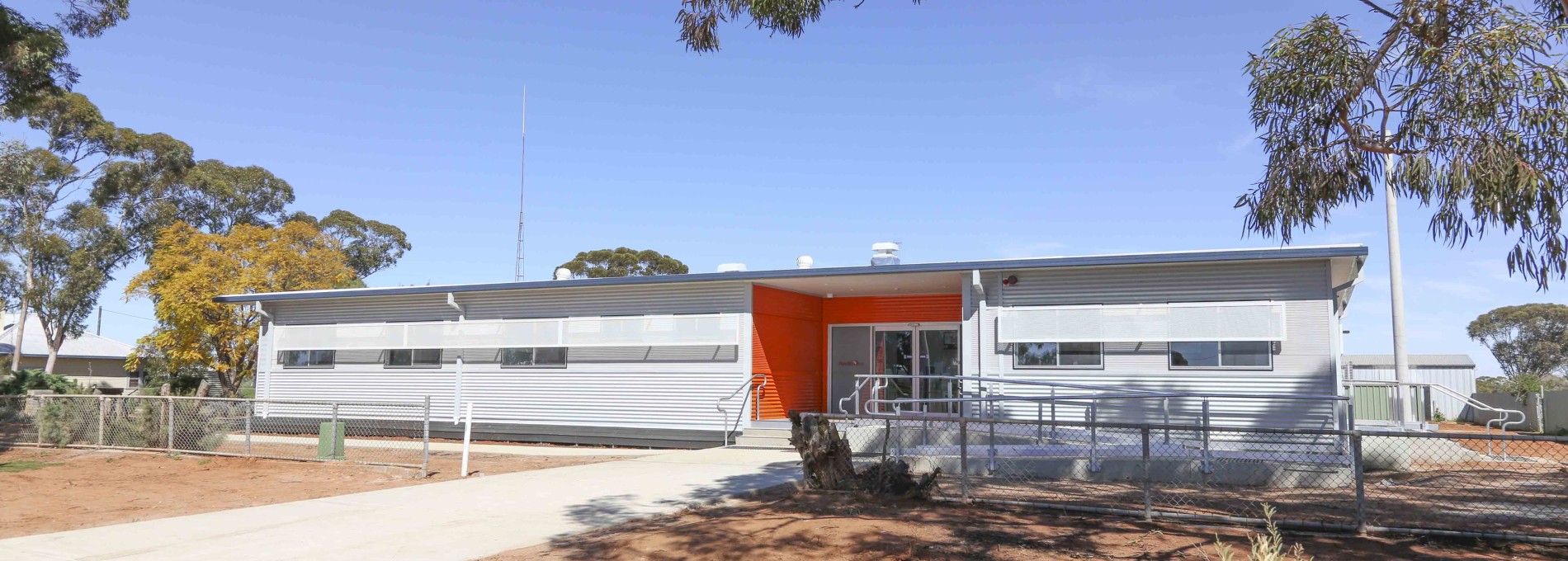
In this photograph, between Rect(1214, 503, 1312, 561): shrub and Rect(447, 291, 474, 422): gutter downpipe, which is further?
Rect(447, 291, 474, 422): gutter downpipe

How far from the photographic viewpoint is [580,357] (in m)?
18.8

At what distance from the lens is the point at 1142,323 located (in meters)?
14.6

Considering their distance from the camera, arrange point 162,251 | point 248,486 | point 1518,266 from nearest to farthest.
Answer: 1. point 1518,266
2. point 248,486
3. point 162,251

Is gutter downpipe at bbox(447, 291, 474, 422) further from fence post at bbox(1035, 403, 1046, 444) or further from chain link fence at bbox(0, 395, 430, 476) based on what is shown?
fence post at bbox(1035, 403, 1046, 444)

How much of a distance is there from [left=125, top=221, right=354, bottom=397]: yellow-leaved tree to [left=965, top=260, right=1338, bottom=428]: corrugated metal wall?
836 inches

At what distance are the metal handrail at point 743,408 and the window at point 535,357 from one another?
3528 mm

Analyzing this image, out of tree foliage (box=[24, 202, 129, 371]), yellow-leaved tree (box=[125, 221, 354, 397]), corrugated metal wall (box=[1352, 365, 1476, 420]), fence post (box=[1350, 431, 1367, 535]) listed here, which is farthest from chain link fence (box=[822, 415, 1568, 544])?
tree foliage (box=[24, 202, 129, 371])

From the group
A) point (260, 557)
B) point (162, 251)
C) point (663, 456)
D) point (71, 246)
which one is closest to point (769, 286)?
point (663, 456)

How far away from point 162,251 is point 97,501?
73.1 ft

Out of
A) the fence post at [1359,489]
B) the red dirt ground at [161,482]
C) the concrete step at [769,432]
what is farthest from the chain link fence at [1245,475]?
the red dirt ground at [161,482]

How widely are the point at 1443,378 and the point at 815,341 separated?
28.8 metres

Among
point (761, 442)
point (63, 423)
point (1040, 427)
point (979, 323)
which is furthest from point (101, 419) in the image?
point (1040, 427)

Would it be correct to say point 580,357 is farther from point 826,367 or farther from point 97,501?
point 97,501

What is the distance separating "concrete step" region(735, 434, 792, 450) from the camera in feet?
53.7
